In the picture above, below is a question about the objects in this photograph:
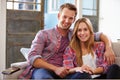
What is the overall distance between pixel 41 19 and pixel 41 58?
189 cm

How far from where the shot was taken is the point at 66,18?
2.04m

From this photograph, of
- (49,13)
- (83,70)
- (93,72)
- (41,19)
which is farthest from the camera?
(49,13)

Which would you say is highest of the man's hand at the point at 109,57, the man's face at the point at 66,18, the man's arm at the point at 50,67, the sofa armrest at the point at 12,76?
the man's face at the point at 66,18

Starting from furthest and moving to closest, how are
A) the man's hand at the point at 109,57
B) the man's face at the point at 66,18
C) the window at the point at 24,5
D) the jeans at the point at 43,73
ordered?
the window at the point at 24,5 → the man's face at the point at 66,18 → the man's hand at the point at 109,57 → the jeans at the point at 43,73

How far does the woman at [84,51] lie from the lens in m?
1.94

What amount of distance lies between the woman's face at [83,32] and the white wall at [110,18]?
2.43 metres

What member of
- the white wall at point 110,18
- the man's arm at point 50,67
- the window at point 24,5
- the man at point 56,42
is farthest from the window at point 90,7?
the man's arm at point 50,67

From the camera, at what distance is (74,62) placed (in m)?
1.97

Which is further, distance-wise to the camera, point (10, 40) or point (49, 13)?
point (49, 13)

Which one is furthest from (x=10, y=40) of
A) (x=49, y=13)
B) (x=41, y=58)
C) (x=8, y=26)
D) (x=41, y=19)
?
(x=41, y=58)

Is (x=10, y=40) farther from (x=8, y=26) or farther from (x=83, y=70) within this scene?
(x=83, y=70)

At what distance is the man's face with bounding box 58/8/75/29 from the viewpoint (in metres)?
2.04

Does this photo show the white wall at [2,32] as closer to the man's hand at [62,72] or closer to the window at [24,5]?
the window at [24,5]

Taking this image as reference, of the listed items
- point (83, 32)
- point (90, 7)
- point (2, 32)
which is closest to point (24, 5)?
point (2, 32)
